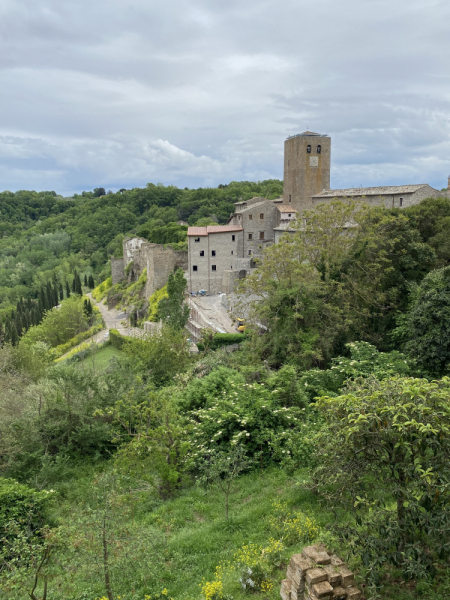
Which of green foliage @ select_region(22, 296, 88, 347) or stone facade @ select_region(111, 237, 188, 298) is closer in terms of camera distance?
stone facade @ select_region(111, 237, 188, 298)

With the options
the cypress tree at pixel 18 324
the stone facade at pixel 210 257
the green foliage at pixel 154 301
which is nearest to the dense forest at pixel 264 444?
the green foliage at pixel 154 301

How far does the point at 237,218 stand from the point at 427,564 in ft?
133

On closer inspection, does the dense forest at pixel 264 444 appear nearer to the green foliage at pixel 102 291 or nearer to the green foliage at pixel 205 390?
the green foliage at pixel 205 390

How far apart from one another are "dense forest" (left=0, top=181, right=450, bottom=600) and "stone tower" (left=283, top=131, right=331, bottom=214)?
24018 millimetres

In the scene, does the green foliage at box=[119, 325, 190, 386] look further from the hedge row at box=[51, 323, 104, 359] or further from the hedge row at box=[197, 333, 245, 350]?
the hedge row at box=[51, 323, 104, 359]

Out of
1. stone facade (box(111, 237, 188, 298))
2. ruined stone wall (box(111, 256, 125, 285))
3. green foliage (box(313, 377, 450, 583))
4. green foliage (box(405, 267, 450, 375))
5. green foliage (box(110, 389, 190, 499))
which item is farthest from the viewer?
ruined stone wall (box(111, 256, 125, 285))

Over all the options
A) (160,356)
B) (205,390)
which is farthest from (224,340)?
(205,390)

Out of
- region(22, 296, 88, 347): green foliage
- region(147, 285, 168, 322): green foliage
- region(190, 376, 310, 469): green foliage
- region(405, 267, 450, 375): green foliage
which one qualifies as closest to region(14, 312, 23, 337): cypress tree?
region(22, 296, 88, 347): green foliage

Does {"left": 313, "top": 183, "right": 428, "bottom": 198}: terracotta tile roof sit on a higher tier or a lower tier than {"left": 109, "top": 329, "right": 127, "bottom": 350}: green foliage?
higher

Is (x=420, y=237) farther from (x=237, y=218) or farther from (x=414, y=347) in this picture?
(x=237, y=218)

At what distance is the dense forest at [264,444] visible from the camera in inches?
222

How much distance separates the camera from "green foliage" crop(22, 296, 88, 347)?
4503 centimetres

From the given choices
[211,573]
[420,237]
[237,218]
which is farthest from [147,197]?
[211,573]

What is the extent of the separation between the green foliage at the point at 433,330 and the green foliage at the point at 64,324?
124 feet
